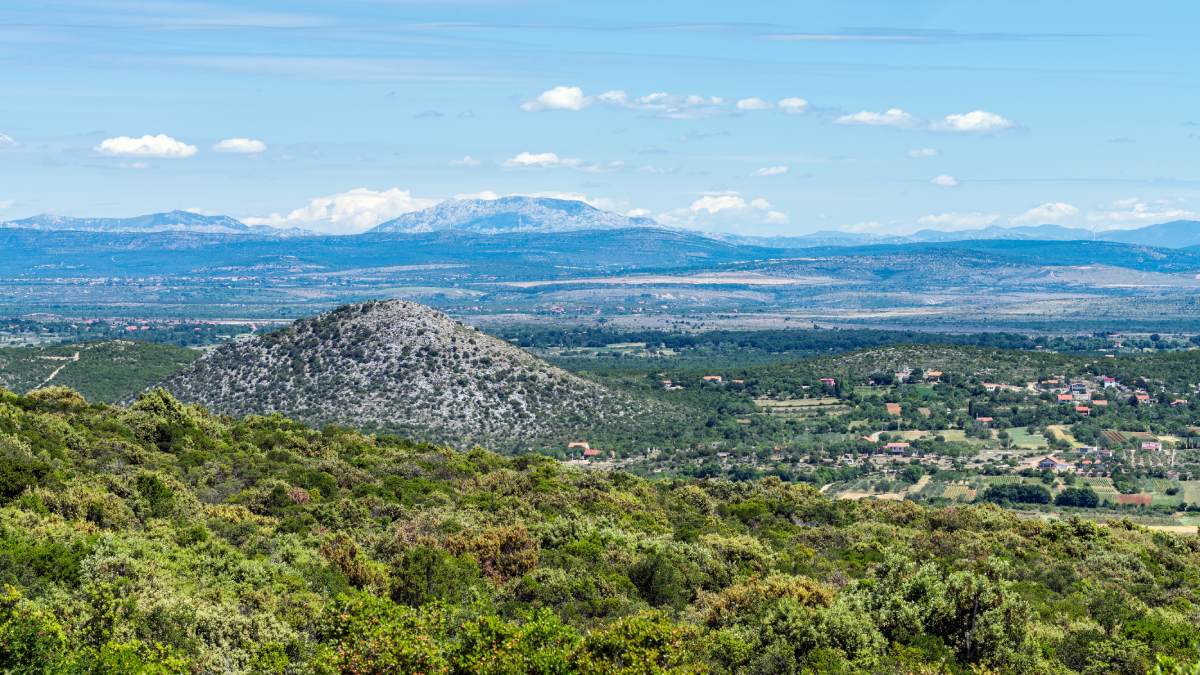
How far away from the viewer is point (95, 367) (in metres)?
154

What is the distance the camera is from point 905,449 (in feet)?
392

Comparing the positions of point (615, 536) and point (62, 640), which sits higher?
point (62, 640)

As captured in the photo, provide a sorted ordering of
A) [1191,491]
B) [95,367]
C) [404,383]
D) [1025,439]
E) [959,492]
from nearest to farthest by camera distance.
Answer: [959,492], [1191,491], [404,383], [1025,439], [95,367]

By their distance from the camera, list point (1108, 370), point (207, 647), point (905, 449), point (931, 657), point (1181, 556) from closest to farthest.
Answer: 1. point (207, 647)
2. point (931, 657)
3. point (1181, 556)
4. point (905, 449)
5. point (1108, 370)

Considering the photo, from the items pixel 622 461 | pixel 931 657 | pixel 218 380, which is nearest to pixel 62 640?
pixel 931 657

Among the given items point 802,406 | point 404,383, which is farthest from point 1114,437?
point 404,383

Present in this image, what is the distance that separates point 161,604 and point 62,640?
4190mm

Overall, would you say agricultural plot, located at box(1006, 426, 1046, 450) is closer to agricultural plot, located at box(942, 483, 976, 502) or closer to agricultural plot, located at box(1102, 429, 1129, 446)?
agricultural plot, located at box(1102, 429, 1129, 446)

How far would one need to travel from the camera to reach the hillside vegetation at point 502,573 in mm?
28438

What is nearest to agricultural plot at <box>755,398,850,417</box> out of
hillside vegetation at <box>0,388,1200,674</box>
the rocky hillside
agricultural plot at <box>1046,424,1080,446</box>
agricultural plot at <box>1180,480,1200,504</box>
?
the rocky hillside

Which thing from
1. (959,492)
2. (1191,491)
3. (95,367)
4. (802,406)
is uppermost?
(95,367)

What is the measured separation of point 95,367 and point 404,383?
55.2 meters

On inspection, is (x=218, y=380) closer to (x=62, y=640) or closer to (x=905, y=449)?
(x=905, y=449)

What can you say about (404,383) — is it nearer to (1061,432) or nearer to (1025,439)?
(1025,439)
